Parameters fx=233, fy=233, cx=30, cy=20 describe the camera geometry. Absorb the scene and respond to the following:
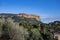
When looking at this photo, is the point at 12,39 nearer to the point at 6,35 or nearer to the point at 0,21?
the point at 6,35

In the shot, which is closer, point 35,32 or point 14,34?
point 14,34

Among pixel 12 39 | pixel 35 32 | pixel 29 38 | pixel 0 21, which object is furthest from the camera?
pixel 35 32

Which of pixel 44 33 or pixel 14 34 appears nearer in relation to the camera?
pixel 14 34

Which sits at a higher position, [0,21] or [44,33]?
[0,21]

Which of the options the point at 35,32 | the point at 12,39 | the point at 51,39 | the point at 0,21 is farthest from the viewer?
the point at 51,39

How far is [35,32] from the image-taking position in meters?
20.7

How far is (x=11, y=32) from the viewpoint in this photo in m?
17.0

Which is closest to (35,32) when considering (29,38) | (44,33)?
(29,38)

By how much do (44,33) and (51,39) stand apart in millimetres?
933

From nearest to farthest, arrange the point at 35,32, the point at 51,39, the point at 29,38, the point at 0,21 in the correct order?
the point at 0,21, the point at 29,38, the point at 35,32, the point at 51,39

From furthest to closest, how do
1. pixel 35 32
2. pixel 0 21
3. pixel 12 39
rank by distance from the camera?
pixel 35 32, pixel 0 21, pixel 12 39

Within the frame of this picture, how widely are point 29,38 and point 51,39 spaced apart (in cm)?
482

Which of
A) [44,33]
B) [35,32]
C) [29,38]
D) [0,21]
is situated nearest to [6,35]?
[0,21]

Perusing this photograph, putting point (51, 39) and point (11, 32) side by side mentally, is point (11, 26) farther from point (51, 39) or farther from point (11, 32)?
point (51, 39)
